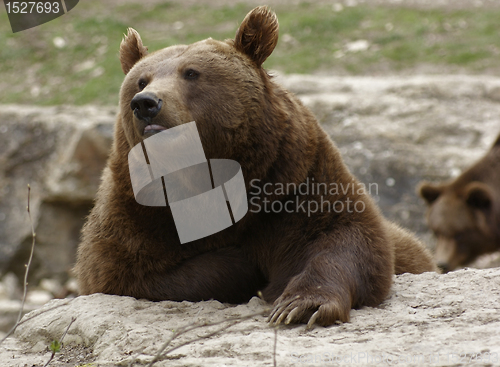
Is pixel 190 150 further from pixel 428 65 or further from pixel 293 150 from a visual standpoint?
pixel 428 65

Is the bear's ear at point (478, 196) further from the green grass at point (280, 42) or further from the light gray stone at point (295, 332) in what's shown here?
the light gray stone at point (295, 332)

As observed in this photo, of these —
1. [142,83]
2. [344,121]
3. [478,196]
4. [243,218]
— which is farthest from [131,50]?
[478,196]

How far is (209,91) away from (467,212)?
5876 millimetres

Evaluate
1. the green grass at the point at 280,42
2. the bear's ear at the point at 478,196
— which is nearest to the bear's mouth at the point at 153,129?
the bear's ear at the point at 478,196

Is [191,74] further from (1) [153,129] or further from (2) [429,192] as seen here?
(2) [429,192]

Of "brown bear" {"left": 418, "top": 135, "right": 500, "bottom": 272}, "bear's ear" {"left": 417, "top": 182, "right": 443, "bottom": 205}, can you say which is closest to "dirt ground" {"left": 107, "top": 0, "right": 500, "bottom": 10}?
"brown bear" {"left": 418, "top": 135, "right": 500, "bottom": 272}

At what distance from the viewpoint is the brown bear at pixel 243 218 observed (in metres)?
3.33

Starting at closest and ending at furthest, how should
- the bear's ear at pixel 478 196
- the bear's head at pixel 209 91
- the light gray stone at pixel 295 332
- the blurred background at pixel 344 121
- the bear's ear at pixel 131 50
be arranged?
1. the light gray stone at pixel 295 332
2. the bear's head at pixel 209 91
3. the bear's ear at pixel 131 50
4. the bear's ear at pixel 478 196
5. the blurred background at pixel 344 121

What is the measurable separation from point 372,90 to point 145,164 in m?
6.33

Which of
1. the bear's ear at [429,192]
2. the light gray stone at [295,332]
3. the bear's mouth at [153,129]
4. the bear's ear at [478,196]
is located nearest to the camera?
the light gray stone at [295,332]

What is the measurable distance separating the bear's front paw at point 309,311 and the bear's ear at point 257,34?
1444 millimetres

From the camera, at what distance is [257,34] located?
11.9 feet

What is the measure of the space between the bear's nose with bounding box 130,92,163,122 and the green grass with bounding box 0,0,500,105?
8158 millimetres

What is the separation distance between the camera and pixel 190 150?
129 inches
